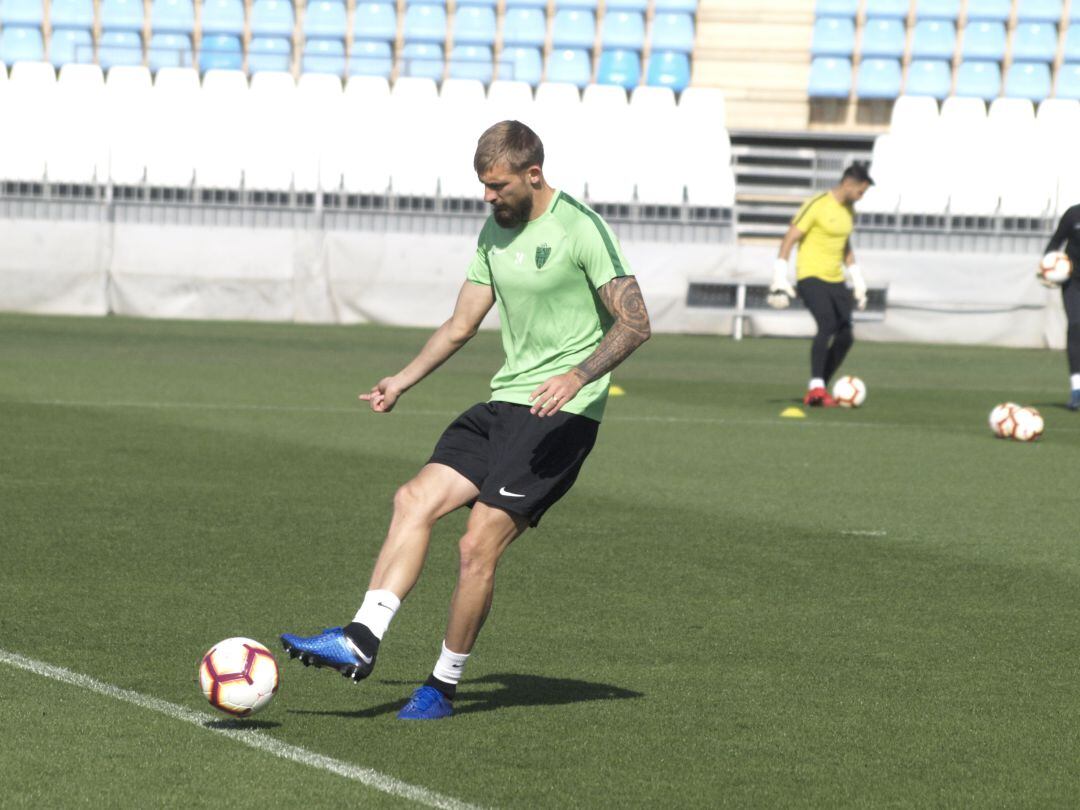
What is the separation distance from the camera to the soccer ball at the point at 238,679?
16.1 ft

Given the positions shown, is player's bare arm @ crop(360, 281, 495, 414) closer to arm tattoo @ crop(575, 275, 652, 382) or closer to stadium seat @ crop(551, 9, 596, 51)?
arm tattoo @ crop(575, 275, 652, 382)

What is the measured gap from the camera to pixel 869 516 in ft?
32.1

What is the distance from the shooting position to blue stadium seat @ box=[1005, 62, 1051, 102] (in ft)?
102

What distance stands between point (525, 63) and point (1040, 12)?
29.4 feet

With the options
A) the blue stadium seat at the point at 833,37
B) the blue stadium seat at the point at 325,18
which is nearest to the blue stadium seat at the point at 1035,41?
the blue stadium seat at the point at 833,37

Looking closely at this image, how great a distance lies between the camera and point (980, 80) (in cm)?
3112

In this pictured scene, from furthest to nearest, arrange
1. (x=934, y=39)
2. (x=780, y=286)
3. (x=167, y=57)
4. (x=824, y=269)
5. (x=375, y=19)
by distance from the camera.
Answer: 1. (x=375, y=19)
2. (x=934, y=39)
3. (x=167, y=57)
4. (x=780, y=286)
5. (x=824, y=269)

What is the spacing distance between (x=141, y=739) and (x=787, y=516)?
545 cm

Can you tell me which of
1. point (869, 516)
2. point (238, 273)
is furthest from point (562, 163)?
point (869, 516)

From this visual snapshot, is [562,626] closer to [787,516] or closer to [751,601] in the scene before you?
[751,601]

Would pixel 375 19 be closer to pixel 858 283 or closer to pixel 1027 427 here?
pixel 858 283

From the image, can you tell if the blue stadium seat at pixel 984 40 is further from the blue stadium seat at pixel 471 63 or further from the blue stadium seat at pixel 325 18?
the blue stadium seat at pixel 325 18

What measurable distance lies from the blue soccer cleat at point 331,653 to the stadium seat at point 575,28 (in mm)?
26893

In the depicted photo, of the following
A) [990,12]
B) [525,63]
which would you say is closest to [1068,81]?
[990,12]
